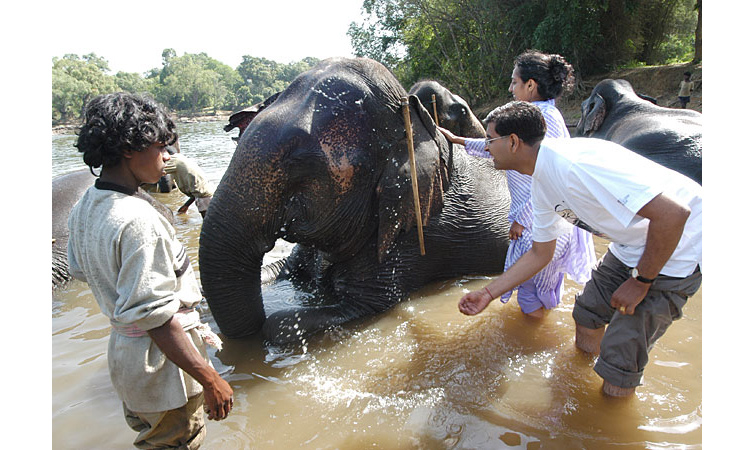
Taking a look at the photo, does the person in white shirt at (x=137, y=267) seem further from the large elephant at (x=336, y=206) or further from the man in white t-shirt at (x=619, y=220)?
the man in white t-shirt at (x=619, y=220)

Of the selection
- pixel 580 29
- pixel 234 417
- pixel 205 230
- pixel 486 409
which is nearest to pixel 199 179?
pixel 205 230

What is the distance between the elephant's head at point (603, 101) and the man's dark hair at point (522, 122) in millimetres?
4425

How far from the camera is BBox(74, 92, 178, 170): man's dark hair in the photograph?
1.75 metres

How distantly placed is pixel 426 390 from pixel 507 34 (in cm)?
2485

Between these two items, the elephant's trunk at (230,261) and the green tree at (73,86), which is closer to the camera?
the elephant's trunk at (230,261)

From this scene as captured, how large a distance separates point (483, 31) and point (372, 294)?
24.8 metres

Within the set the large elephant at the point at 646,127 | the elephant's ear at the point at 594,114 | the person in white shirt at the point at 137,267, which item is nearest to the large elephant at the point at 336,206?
the person in white shirt at the point at 137,267

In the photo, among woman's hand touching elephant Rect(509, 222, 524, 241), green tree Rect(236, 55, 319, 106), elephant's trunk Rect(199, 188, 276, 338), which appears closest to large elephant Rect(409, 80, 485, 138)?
woman's hand touching elephant Rect(509, 222, 524, 241)

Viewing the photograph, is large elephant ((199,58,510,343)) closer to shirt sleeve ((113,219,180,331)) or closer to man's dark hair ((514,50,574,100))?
man's dark hair ((514,50,574,100))

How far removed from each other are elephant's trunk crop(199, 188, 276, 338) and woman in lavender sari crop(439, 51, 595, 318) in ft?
5.91

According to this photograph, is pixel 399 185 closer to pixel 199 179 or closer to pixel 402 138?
pixel 402 138

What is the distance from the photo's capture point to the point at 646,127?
5.11 metres

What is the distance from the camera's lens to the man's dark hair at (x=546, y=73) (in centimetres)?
346

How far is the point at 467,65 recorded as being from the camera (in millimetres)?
26875
